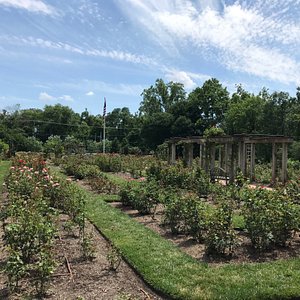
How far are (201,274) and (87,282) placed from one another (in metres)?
1.35

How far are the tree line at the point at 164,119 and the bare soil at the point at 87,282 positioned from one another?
20.7m

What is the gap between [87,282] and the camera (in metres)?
4.40

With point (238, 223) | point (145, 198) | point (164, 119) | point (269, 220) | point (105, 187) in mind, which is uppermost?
point (164, 119)

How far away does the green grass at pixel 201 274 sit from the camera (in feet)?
13.5

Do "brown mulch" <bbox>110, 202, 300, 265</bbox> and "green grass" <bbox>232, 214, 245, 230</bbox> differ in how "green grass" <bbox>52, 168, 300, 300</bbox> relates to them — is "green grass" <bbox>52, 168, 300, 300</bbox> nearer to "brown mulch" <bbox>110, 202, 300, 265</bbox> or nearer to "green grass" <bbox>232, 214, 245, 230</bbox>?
"brown mulch" <bbox>110, 202, 300, 265</bbox>

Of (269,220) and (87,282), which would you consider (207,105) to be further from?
(87,282)

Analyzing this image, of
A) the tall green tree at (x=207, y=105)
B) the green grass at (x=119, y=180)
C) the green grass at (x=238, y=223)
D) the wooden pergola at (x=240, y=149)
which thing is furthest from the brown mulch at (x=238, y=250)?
the tall green tree at (x=207, y=105)

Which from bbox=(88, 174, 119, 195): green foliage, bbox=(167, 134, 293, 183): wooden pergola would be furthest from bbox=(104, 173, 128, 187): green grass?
bbox=(167, 134, 293, 183): wooden pergola

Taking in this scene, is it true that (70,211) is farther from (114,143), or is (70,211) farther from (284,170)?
(114,143)

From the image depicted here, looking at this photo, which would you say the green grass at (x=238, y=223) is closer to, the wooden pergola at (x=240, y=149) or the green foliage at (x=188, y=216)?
the green foliage at (x=188, y=216)

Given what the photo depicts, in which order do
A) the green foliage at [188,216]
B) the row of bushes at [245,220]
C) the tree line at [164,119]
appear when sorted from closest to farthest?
the row of bushes at [245,220] → the green foliage at [188,216] → the tree line at [164,119]

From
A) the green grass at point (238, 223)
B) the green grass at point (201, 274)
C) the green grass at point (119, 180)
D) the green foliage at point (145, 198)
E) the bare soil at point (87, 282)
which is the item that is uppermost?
the green foliage at point (145, 198)

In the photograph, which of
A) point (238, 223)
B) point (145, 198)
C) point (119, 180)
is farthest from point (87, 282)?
point (119, 180)

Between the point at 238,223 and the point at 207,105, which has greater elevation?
the point at 207,105
